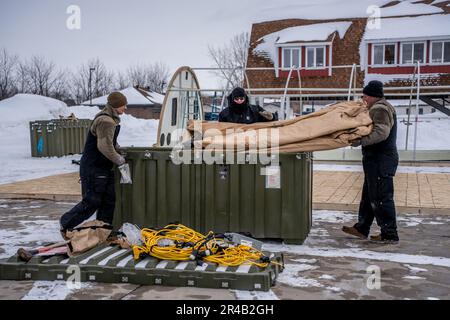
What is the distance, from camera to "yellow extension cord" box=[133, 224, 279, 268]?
5.38 metres

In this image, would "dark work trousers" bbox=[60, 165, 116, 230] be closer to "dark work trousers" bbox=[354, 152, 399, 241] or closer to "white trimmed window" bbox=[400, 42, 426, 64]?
"dark work trousers" bbox=[354, 152, 399, 241]

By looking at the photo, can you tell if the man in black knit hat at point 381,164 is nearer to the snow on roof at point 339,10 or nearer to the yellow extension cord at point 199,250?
the yellow extension cord at point 199,250

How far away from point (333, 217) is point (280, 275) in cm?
345

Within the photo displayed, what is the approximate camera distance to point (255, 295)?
4.87 m

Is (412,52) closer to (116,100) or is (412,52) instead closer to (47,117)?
(47,117)

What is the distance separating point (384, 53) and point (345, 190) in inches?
721

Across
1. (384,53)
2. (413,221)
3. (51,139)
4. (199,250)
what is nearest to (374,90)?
(413,221)

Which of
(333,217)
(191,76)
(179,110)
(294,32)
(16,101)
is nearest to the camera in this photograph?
(333,217)

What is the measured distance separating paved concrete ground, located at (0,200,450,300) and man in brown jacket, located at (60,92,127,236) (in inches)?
31.7

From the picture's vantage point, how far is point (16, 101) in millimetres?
37594

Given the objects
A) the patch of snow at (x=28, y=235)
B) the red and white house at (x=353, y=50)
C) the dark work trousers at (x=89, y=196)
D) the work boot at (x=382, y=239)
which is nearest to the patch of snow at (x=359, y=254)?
the work boot at (x=382, y=239)

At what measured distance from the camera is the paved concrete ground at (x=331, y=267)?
4895mm
